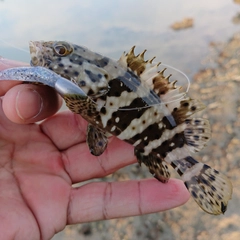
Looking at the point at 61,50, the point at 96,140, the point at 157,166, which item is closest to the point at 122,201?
the point at 157,166

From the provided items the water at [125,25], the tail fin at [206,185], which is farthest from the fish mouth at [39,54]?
the water at [125,25]

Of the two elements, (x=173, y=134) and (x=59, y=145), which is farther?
(x=59, y=145)

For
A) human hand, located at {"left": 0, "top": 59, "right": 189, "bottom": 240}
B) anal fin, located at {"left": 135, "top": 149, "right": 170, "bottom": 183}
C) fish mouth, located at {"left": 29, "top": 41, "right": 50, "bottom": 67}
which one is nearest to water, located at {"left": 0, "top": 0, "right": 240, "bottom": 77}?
human hand, located at {"left": 0, "top": 59, "right": 189, "bottom": 240}

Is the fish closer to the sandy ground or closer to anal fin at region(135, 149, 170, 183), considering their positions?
anal fin at region(135, 149, 170, 183)

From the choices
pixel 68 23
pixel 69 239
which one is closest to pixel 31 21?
pixel 68 23

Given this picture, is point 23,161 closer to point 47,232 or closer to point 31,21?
point 47,232

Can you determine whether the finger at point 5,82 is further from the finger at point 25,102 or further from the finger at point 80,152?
the finger at point 80,152

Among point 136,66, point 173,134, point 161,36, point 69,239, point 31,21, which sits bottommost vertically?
point 69,239
